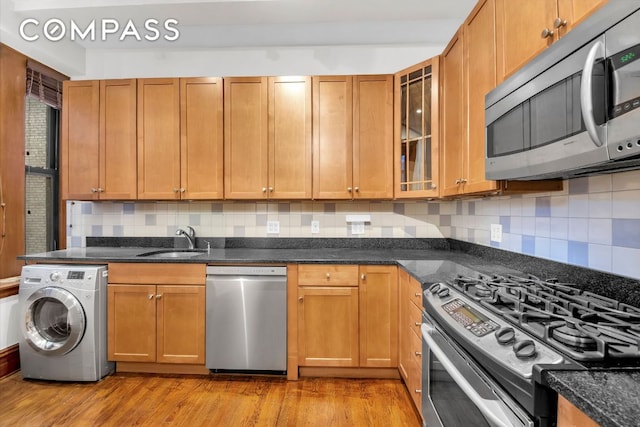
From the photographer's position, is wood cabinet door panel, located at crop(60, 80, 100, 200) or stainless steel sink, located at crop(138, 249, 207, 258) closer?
wood cabinet door panel, located at crop(60, 80, 100, 200)

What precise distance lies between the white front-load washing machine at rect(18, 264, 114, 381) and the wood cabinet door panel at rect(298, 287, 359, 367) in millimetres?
1456

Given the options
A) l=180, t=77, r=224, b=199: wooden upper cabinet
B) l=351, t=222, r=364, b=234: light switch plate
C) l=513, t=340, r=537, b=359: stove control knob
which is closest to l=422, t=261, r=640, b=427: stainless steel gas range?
l=513, t=340, r=537, b=359: stove control knob

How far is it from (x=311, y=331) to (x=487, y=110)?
1.77m

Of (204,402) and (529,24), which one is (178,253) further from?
(529,24)

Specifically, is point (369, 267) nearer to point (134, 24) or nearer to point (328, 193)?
point (328, 193)

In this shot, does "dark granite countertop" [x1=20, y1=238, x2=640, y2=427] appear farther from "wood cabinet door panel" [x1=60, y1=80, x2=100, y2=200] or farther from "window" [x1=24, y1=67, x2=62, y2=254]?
"wood cabinet door panel" [x1=60, y1=80, x2=100, y2=200]

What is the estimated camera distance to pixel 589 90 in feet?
2.89

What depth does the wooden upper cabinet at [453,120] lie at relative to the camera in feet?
6.57

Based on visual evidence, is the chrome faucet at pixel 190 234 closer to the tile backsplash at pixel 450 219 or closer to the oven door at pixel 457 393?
the tile backsplash at pixel 450 219

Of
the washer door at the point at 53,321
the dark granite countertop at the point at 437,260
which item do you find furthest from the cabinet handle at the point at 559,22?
the washer door at the point at 53,321

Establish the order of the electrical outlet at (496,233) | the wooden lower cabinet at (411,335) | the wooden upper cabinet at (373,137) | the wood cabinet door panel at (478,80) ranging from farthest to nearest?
the wooden upper cabinet at (373,137) < the electrical outlet at (496,233) < the wooden lower cabinet at (411,335) < the wood cabinet door panel at (478,80)

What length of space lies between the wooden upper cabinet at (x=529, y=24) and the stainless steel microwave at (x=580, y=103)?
99mm

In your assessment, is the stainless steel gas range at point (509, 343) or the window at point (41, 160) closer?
the stainless steel gas range at point (509, 343)

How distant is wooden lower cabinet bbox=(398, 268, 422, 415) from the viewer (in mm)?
1832
